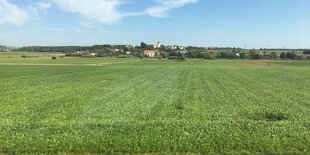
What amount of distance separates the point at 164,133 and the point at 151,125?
5.08 ft

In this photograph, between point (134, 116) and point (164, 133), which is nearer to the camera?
point (164, 133)

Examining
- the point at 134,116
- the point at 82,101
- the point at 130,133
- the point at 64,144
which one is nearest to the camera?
the point at 64,144

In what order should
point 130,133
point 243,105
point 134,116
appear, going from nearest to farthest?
point 130,133
point 134,116
point 243,105

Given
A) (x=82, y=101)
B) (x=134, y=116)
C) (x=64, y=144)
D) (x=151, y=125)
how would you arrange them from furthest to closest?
(x=82, y=101)
(x=134, y=116)
(x=151, y=125)
(x=64, y=144)

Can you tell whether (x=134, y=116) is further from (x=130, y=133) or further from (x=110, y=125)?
(x=130, y=133)

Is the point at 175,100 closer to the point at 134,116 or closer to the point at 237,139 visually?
the point at 134,116

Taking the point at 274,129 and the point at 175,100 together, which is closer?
the point at 274,129

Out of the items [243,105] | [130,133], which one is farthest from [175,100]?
[130,133]

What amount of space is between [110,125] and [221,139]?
4.95 metres

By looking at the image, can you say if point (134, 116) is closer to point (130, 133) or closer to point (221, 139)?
point (130, 133)

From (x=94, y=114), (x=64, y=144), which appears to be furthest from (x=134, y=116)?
(x=64, y=144)

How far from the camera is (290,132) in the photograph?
14.6m

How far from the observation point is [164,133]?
46.5 feet

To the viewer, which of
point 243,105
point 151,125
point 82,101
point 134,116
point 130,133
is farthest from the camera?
point 82,101
